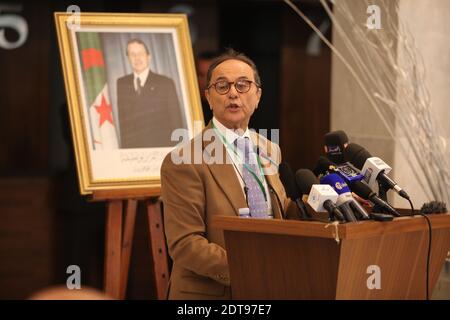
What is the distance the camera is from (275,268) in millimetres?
1938

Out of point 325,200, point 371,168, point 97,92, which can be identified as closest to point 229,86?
point 371,168

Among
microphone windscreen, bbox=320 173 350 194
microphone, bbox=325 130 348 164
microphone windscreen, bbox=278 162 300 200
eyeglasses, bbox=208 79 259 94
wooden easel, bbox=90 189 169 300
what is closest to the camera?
microphone windscreen, bbox=320 173 350 194

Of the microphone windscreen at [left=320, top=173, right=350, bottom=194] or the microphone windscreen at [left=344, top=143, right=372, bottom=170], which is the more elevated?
the microphone windscreen at [left=344, top=143, right=372, bottom=170]

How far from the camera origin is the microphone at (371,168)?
2.06 m

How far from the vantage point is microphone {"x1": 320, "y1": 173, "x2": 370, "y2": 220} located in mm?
1886

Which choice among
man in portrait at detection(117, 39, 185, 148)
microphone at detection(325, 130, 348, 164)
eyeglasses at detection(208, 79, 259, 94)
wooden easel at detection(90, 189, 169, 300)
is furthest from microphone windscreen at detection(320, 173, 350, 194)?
man in portrait at detection(117, 39, 185, 148)

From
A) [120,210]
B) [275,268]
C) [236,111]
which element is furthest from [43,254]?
[275,268]

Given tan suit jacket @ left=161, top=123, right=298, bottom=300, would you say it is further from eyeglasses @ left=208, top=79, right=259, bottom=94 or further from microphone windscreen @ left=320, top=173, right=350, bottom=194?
microphone windscreen @ left=320, top=173, right=350, bottom=194

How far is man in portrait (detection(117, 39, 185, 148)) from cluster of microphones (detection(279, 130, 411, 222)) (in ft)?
4.48

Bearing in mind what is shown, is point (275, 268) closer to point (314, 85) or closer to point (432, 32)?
point (432, 32)

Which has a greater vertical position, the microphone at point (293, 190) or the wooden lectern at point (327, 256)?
the microphone at point (293, 190)

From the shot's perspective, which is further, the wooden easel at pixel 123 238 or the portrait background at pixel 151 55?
the portrait background at pixel 151 55

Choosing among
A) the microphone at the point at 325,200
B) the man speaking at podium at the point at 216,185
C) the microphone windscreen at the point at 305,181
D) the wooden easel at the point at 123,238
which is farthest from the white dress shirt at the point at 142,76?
the microphone at the point at 325,200

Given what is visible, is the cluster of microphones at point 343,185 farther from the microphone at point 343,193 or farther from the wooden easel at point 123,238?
the wooden easel at point 123,238
